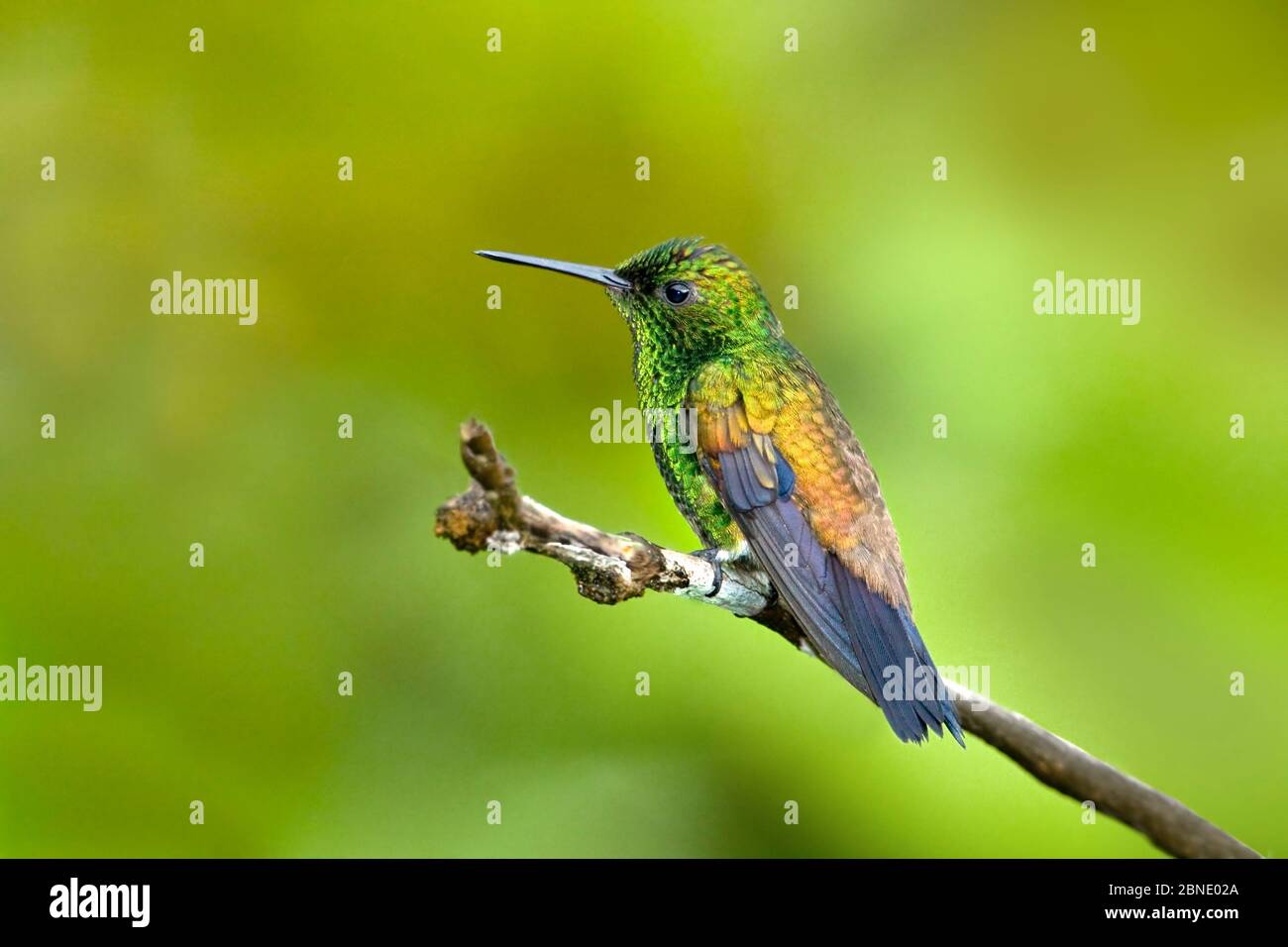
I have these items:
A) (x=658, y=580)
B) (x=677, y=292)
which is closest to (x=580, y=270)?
(x=677, y=292)

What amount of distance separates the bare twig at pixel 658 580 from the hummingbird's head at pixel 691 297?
33.8 inches

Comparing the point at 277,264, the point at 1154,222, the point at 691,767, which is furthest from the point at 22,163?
the point at 1154,222

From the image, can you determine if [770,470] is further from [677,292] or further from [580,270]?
[580,270]

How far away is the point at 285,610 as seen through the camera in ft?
13.2

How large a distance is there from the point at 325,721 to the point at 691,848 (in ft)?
4.00

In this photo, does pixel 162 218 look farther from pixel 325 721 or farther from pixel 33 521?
pixel 325 721

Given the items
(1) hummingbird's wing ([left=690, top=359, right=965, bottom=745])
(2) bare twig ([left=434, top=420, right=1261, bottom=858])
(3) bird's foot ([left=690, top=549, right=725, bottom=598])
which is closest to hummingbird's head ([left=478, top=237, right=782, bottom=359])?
(1) hummingbird's wing ([left=690, top=359, right=965, bottom=745])

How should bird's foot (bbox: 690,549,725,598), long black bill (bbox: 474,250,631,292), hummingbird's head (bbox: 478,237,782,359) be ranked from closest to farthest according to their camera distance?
bird's foot (bbox: 690,549,725,598), long black bill (bbox: 474,250,631,292), hummingbird's head (bbox: 478,237,782,359)

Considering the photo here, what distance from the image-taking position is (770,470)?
10.8ft

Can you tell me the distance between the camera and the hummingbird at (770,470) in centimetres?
304

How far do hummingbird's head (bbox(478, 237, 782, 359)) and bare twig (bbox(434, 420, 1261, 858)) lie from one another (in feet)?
2.82

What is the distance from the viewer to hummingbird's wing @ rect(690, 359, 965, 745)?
304 cm

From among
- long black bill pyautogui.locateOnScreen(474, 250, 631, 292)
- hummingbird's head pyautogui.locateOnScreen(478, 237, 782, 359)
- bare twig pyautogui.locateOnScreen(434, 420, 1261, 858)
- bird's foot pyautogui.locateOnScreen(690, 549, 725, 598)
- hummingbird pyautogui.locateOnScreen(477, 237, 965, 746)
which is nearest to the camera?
bare twig pyautogui.locateOnScreen(434, 420, 1261, 858)

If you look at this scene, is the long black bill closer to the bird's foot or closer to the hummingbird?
the hummingbird
